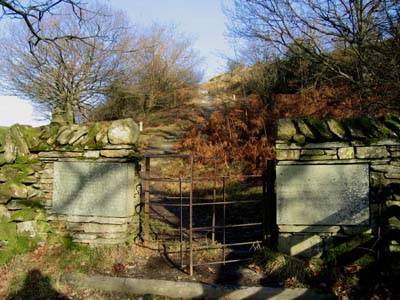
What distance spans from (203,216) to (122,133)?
155 inches

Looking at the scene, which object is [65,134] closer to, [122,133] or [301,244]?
[122,133]

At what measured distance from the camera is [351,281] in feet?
14.8

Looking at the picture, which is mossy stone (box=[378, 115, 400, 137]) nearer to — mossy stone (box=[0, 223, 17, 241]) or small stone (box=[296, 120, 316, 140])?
small stone (box=[296, 120, 316, 140])

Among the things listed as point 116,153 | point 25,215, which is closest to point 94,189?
point 116,153

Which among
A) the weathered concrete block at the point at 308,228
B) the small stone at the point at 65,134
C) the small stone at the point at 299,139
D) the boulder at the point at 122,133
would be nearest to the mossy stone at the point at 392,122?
the small stone at the point at 299,139

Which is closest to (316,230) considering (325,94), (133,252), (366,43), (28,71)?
(133,252)

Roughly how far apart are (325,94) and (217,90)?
662 cm

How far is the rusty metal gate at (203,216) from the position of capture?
212 inches

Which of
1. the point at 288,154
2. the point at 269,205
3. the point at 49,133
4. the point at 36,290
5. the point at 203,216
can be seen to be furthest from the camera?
the point at 203,216

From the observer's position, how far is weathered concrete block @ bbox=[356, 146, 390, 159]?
470cm

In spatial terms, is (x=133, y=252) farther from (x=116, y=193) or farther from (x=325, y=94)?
(x=325, y=94)

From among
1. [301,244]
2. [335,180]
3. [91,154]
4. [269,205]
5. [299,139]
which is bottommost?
[301,244]

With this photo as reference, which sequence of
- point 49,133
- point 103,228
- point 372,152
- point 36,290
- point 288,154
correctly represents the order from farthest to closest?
point 49,133 → point 103,228 → point 288,154 → point 372,152 → point 36,290

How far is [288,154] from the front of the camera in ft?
16.3
